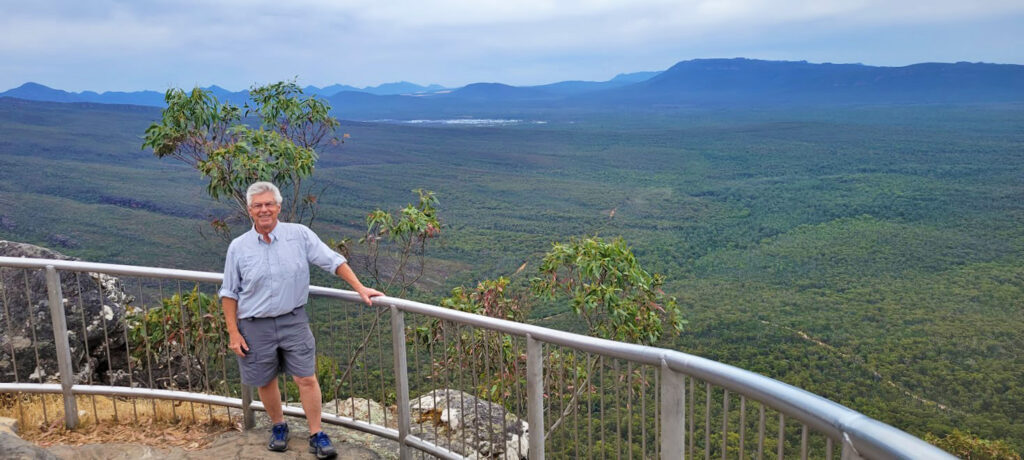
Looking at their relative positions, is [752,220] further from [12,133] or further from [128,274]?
[12,133]

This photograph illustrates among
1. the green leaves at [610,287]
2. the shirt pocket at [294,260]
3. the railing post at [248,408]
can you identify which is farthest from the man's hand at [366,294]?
the green leaves at [610,287]

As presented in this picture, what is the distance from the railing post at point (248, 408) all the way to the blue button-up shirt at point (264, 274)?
2.41 feet

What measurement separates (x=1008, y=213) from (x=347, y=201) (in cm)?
5449

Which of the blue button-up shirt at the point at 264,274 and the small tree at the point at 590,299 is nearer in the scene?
the blue button-up shirt at the point at 264,274

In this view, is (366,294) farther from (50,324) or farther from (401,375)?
(50,324)

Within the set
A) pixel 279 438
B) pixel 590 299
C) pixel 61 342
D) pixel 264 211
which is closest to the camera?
pixel 264 211

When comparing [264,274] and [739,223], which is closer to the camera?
[264,274]

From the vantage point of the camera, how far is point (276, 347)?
4000mm

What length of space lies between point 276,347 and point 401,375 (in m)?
0.65

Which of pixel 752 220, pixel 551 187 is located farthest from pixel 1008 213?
pixel 551 187

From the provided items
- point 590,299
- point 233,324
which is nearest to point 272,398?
point 233,324

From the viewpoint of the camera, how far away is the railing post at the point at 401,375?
12.9 ft

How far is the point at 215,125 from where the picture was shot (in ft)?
30.5

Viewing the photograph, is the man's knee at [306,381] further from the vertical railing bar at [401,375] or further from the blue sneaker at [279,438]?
the vertical railing bar at [401,375]
